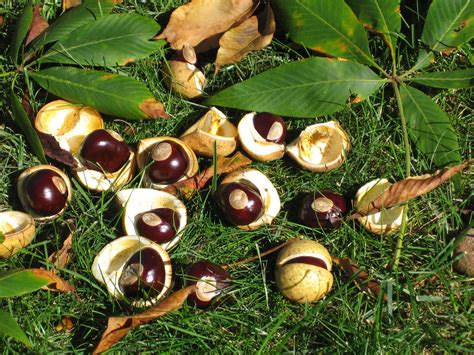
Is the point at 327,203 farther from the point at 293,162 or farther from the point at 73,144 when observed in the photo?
the point at 73,144

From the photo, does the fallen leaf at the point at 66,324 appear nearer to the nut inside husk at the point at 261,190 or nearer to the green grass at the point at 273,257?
the green grass at the point at 273,257

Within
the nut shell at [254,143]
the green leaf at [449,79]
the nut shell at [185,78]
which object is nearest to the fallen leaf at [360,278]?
the nut shell at [254,143]

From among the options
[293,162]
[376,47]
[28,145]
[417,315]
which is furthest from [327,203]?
[28,145]

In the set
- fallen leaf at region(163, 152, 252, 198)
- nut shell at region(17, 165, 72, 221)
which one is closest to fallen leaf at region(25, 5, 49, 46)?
nut shell at region(17, 165, 72, 221)

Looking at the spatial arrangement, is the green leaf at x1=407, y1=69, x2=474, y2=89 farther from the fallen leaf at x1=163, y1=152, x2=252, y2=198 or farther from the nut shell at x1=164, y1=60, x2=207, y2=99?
the nut shell at x1=164, y1=60, x2=207, y2=99

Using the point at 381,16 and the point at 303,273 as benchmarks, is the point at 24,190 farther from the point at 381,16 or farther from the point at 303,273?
the point at 381,16

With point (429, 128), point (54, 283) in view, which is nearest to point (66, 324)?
point (54, 283)
